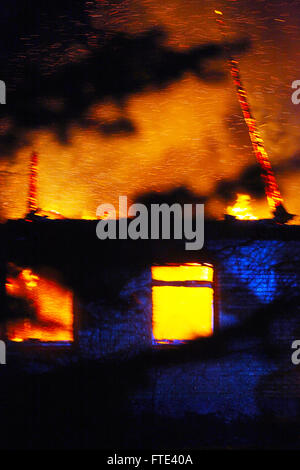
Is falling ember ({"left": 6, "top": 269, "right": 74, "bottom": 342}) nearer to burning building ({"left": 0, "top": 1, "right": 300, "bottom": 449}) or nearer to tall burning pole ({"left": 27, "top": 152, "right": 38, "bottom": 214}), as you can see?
burning building ({"left": 0, "top": 1, "right": 300, "bottom": 449})


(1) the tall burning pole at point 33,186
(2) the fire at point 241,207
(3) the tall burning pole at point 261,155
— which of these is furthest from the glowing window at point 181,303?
(1) the tall burning pole at point 33,186

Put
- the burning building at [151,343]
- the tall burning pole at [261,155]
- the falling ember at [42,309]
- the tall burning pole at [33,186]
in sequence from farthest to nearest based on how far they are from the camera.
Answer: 1. the falling ember at [42,309]
2. the burning building at [151,343]
3. the tall burning pole at [33,186]
4. the tall burning pole at [261,155]

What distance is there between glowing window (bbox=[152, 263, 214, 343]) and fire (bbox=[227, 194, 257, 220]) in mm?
737

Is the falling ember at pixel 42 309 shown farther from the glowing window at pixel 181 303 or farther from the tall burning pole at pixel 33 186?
the glowing window at pixel 181 303

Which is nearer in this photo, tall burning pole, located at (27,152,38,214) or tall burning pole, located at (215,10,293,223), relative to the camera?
tall burning pole, located at (215,10,293,223)

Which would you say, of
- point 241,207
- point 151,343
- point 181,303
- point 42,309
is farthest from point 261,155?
point 42,309

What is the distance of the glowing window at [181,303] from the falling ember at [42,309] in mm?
995

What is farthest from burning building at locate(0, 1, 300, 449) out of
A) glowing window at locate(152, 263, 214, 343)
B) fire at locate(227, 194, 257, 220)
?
fire at locate(227, 194, 257, 220)

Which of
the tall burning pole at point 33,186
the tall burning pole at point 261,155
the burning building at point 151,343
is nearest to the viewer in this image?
the tall burning pole at point 261,155

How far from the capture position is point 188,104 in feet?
9.77

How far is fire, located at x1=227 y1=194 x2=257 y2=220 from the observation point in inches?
109

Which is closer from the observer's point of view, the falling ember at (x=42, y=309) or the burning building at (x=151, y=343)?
the burning building at (x=151, y=343)

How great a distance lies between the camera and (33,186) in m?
2.94

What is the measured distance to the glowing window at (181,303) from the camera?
3170 mm
